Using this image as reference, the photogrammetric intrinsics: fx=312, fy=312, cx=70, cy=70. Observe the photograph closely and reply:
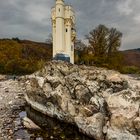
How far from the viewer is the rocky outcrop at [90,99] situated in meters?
19.5

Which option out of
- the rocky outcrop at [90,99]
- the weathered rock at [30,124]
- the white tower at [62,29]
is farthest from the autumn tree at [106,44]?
the weathered rock at [30,124]

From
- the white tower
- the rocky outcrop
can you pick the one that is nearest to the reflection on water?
the rocky outcrop

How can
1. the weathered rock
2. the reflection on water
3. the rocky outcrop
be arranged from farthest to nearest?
the weathered rock
the reflection on water
the rocky outcrop

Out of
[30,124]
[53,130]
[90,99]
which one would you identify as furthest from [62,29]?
[90,99]

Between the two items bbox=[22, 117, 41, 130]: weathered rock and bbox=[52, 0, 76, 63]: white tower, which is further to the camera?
bbox=[52, 0, 76, 63]: white tower

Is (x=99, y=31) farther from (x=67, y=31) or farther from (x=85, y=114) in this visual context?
(x=85, y=114)

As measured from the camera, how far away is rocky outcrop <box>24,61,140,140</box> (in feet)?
63.9

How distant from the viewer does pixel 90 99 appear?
2305 cm

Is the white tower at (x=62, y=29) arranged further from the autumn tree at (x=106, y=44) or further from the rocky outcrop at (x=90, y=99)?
the rocky outcrop at (x=90, y=99)

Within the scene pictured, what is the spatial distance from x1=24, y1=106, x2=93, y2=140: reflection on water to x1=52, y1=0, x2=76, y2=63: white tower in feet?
142

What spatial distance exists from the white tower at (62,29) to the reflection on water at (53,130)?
142ft

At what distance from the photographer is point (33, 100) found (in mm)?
30219

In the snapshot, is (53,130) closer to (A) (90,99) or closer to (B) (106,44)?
(A) (90,99)

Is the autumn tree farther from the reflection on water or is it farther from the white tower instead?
the reflection on water
